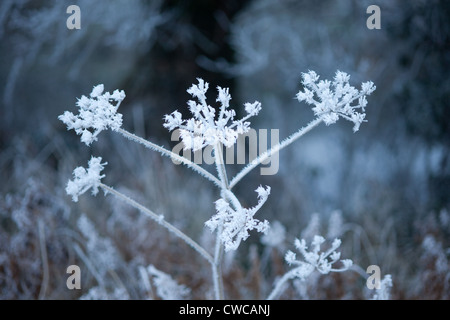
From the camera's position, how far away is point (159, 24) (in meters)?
3.07

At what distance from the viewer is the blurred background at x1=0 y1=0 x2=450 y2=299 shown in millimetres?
1682

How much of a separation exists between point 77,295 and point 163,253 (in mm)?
414

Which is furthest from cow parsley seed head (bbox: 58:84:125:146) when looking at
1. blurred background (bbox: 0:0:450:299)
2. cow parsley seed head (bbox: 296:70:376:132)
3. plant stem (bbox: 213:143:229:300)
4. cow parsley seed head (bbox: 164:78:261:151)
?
blurred background (bbox: 0:0:450:299)

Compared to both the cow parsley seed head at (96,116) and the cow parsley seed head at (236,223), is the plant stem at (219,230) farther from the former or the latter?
the cow parsley seed head at (96,116)

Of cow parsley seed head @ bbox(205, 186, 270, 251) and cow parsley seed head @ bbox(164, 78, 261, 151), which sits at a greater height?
cow parsley seed head @ bbox(164, 78, 261, 151)

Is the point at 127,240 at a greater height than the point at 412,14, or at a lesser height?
lesser

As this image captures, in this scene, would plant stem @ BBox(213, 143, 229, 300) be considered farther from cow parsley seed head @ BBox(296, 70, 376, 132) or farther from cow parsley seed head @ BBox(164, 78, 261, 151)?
cow parsley seed head @ BBox(296, 70, 376, 132)

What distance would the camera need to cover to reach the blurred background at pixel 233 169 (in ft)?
5.52

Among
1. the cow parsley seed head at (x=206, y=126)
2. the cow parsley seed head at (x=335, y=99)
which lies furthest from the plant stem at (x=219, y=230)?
the cow parsley seed head at (x=335, y=99)

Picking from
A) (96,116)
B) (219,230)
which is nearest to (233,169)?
(219,230)

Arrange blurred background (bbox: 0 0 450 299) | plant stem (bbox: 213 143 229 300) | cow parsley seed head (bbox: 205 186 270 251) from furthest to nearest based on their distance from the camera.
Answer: blurred background (bbox: 0 0 450 299) → plant stem (bbox: 213 143 229 300) → cow parsley seed head (bbox: 205 186 270 251)

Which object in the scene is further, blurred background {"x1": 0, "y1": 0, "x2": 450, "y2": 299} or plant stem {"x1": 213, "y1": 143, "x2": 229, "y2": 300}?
blurred background {"x1": 0, "y1": 0, "x2": 450, "y2": 299}
